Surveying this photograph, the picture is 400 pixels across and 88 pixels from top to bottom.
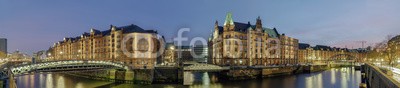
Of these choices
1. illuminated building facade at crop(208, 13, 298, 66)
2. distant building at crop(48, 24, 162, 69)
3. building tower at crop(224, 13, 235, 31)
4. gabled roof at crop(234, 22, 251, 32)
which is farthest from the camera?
gabled roof at crop(234, 22, 251, 32)

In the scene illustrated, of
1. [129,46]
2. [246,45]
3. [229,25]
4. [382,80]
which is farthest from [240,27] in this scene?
[382,80]

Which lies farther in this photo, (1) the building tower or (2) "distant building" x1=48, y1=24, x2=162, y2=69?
(1) the building tower

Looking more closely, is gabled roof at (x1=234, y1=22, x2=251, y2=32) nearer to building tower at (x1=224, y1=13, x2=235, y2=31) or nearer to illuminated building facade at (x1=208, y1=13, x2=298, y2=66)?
illuminated building facade at (x1=208, y1=13, x2=298, y2=66)

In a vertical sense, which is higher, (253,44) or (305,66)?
(253,44)

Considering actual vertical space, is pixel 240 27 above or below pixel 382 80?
above

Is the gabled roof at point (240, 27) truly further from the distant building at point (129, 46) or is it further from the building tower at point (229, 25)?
the distant building at point (129, 46)

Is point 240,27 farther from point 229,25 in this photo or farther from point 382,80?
point 382,80

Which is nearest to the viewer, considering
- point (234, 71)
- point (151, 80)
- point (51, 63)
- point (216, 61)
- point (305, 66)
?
point (51, 63)

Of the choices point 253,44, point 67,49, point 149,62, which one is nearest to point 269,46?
point 253,44

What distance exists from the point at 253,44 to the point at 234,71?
1164 inches

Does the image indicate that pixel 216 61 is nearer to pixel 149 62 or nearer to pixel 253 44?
pixel 253 44

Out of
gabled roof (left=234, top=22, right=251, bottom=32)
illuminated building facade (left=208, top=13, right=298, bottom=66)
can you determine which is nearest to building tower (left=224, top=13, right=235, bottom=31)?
illuminated building facade (left=208, top=13, right=298, bottom=66)

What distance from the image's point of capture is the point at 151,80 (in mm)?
84312

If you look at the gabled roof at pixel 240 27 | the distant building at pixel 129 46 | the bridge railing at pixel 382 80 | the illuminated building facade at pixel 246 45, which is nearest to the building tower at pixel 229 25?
the illuminated building facade at pixel 246 45
